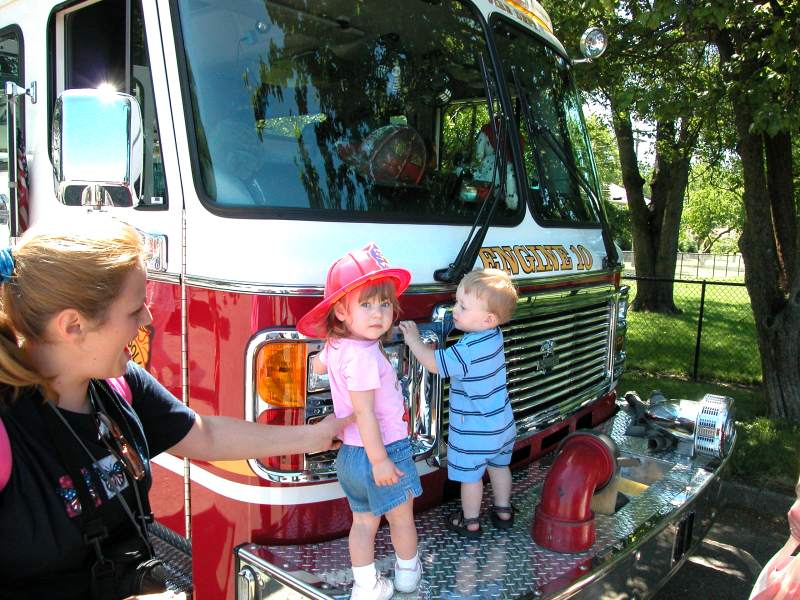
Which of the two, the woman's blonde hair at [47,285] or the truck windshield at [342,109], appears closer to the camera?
the woman's blonde hair at [47,285]

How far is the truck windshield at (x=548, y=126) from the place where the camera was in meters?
3.09

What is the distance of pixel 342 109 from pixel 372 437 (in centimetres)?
115

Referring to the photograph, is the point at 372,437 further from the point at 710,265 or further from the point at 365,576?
the point at 710,265

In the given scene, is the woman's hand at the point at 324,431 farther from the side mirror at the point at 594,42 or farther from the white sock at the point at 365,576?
the side mirror at the point at 594,42

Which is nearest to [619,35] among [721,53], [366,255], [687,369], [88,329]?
[721,53]

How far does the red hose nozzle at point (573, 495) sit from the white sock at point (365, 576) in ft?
2.15

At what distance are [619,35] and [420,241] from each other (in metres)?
4.79

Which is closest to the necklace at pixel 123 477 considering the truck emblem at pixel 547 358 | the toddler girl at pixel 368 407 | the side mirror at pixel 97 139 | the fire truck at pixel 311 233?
the fire truck at pixel 311 233

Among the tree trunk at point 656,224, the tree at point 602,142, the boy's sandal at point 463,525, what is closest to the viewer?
the boy's sandal at point 463,525

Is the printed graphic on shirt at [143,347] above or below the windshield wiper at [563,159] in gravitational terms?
below

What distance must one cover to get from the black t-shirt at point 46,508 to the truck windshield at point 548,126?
212 centimetres

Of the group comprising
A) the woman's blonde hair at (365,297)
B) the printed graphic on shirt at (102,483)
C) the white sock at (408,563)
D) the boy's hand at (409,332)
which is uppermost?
the woman's blonde hair at (365,297)

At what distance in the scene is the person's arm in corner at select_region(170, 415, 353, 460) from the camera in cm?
189

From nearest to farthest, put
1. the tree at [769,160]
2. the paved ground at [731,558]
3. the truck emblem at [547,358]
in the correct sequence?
the truck emblem at [547,358]
the paved ground at [731,558]
the tree at [769,160]
